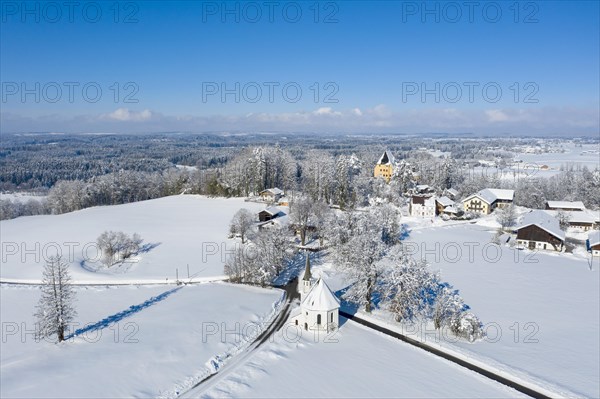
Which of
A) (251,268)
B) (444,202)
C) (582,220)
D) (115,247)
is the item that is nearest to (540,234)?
(582,220)

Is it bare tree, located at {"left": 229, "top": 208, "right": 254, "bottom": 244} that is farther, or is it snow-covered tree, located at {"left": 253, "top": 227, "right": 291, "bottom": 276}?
bare tree, located at {"left": 229, "top": 208, "right": 254, "bottom": 244}

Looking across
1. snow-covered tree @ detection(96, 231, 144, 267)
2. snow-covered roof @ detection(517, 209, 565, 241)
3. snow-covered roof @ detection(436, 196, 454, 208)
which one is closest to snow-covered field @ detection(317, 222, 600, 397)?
snow-covered roof @ detection(517, 209, 565, 241)

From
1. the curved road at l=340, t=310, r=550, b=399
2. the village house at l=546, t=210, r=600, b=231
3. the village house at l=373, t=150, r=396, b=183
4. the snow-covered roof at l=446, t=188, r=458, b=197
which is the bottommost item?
the curved road at l=340, t=310, r=550, b=399

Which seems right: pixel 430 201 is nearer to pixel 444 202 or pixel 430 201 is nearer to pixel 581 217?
pixel 444 202

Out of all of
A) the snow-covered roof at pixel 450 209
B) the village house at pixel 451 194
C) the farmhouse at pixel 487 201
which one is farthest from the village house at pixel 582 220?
the village house at pixel 451 194

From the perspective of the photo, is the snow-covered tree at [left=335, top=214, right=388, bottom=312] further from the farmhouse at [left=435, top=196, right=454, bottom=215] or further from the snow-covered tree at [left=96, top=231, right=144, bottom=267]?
the farmhouse at [left=435, top=196, right=454, bottom=215]

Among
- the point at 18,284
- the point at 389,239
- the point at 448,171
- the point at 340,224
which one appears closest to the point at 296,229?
the point at 340,224

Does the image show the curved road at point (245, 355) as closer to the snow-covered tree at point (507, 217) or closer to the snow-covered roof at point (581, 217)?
the snow-covered tree at point (507, 217)

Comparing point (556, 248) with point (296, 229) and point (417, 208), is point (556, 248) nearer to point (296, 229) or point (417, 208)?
point (417, 208)
